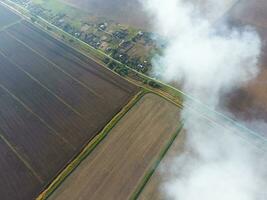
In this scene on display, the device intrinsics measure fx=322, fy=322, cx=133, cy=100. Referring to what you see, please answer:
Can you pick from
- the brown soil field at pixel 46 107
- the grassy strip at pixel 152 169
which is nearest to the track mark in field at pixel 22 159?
the brown soil field at pixel 46 107

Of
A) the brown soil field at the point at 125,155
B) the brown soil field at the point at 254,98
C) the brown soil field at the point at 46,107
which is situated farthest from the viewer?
the brown soil field at the point at 254,98

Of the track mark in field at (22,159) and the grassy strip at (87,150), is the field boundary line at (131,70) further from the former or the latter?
the track mark in field at (22,159)

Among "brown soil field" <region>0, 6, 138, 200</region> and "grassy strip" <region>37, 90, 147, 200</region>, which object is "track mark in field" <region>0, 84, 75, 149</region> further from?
"grassy strip" <region>37, 90, 147, 200</region>

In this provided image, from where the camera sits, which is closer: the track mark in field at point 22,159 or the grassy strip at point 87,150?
the grassy strip at point 87,150

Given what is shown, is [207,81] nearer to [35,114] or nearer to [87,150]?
Result: [87,150]

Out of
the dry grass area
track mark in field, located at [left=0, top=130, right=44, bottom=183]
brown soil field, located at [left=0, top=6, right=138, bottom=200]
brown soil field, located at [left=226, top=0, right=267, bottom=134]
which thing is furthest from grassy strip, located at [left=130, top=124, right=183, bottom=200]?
track mark in field, located at [left=0, top=130, right=44, bottom=183]

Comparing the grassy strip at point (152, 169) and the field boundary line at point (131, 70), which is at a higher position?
the field boundary line at point (131, 70)
